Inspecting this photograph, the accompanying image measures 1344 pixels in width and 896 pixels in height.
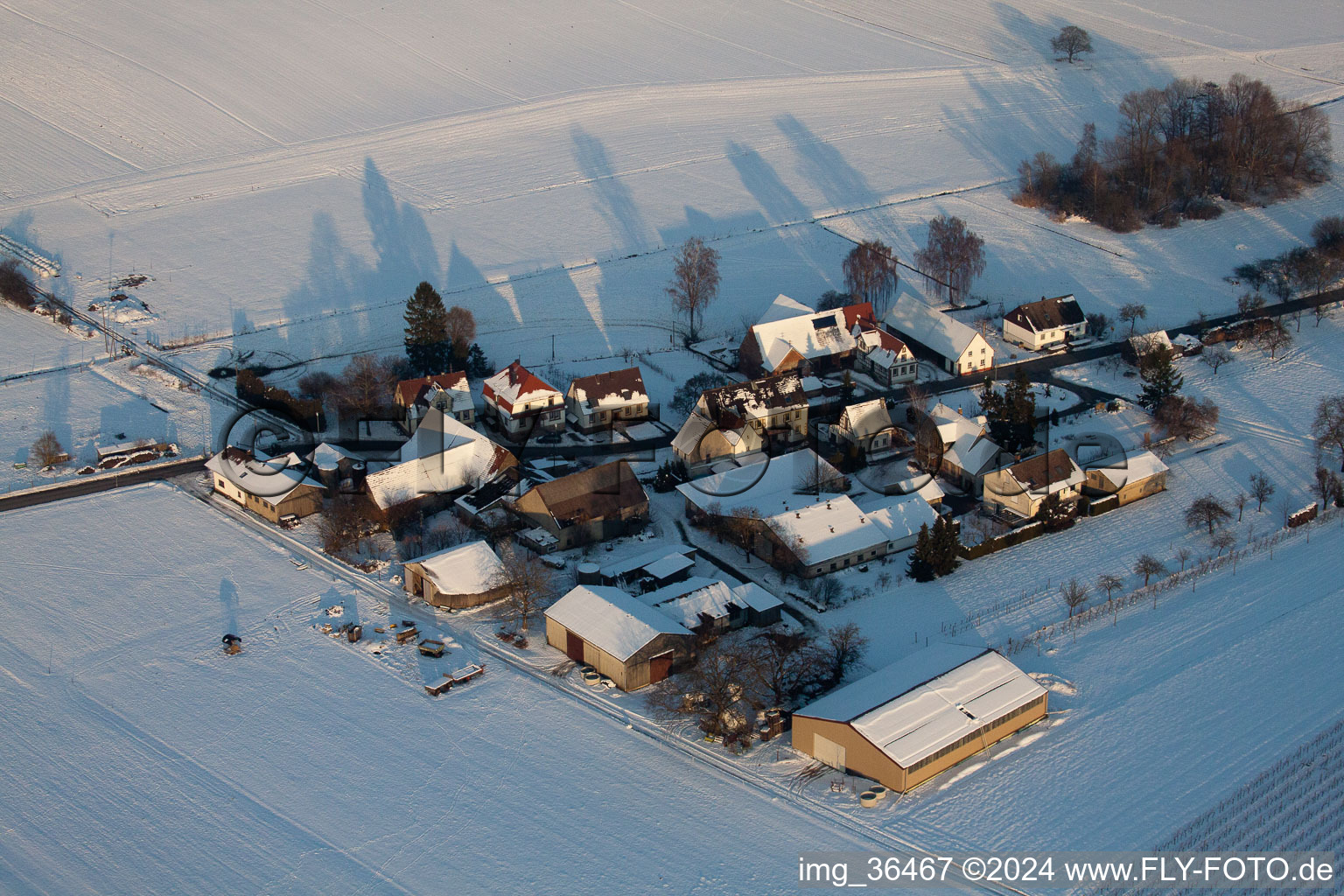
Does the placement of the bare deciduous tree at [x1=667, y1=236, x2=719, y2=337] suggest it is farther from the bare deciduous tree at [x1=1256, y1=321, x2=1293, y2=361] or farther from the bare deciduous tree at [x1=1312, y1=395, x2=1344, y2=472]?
the bare deciduous tree at [x1=1312, y1=395, x2=1344, y2=472]

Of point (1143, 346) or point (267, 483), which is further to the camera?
point (1143, 346)

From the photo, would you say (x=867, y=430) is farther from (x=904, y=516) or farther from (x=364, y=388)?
(x=364, y=388)

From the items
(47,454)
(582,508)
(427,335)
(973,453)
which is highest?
(973,453)

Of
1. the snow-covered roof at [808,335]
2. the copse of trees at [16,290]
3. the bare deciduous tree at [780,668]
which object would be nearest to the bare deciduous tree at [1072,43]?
the snow-covered roof at [808,335]

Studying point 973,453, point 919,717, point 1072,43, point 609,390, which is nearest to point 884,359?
point 973,453

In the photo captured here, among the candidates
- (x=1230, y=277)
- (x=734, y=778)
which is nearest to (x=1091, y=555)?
(x=734, y=778)
